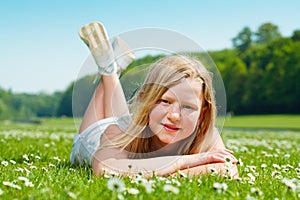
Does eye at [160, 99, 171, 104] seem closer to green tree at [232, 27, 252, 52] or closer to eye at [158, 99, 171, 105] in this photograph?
eye at [158, 99, 171, 105]

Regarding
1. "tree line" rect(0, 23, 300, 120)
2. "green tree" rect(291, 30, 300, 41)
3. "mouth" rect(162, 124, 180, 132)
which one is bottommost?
"tree line" rect(0, 23, 300, 120)

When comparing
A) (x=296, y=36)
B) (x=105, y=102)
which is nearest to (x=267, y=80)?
(x=296, y=36)

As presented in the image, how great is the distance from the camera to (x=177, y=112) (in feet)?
12.7

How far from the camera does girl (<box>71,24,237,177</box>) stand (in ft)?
13.0

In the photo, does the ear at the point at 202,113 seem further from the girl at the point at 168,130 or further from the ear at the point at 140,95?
the ear at the point at 140,95

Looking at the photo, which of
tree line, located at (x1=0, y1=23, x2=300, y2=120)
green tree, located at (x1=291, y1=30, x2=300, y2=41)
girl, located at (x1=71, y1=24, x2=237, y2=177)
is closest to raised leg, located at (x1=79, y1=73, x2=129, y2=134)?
girl, located at (x1=71, y1=24, x2=237, y2=177)

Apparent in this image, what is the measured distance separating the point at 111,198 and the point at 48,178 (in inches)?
→ 44.7

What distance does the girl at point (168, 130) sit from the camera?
3973 millimetres

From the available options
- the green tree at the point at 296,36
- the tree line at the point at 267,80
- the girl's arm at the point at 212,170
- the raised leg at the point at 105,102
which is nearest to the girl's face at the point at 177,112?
the girl's arm at the point at 212,170

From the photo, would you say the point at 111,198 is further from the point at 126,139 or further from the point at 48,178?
the point at 126,139

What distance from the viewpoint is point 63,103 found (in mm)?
107812

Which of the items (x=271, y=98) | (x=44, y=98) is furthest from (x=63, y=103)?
(x=271, y=98)

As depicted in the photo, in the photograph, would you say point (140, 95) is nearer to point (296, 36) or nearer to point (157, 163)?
point (157, 163)

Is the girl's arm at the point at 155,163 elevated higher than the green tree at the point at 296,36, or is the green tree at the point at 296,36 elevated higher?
the green tree at the point at 296,36
